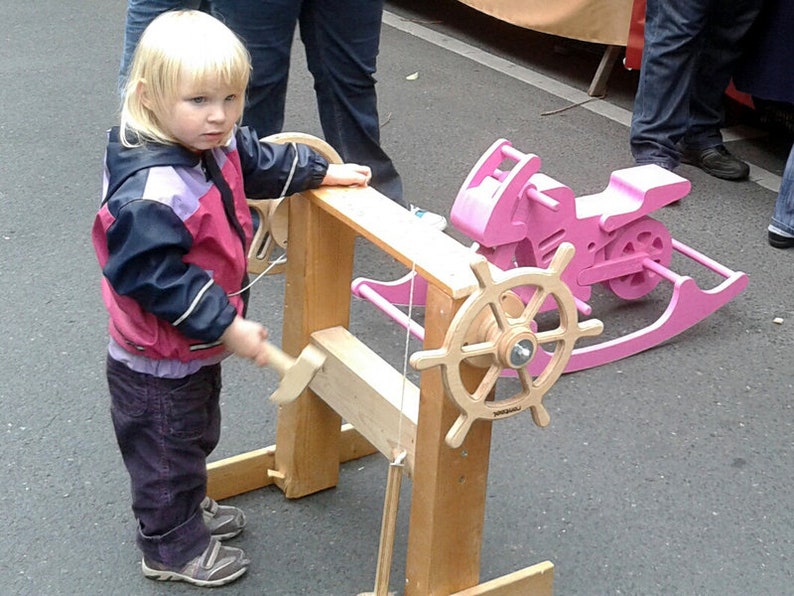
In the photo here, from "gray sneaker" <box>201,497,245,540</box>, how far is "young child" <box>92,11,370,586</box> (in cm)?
13

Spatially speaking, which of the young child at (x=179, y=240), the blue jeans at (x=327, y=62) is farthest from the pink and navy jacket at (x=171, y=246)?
the blue jeans at (x=327, y=62)

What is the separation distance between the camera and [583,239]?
98.1 inches

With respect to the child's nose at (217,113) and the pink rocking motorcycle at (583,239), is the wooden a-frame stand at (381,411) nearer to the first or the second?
the child's nose at (217,113)

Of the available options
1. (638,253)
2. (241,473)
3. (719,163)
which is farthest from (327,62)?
(719,163)

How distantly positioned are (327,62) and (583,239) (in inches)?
33.2

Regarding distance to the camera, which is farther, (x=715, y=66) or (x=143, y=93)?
(x=715, y=66)

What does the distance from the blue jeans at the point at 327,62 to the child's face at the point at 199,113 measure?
3.41 ft

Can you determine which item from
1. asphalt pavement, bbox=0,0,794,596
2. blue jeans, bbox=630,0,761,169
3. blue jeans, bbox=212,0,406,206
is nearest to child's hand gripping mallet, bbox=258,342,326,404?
asphalt pavement, bbox=0,0,794,596

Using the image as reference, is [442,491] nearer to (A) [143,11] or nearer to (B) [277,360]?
(B) [277,360]

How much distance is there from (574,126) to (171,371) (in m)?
2.72

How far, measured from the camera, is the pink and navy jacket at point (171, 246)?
1445mm

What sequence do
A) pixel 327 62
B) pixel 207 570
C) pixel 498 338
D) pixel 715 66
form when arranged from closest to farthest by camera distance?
pixel 498 338, pixel 207 570, pixel 327 62, pixel 715 66

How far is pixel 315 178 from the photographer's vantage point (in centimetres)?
172

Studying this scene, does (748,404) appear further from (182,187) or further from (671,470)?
(182,187)
